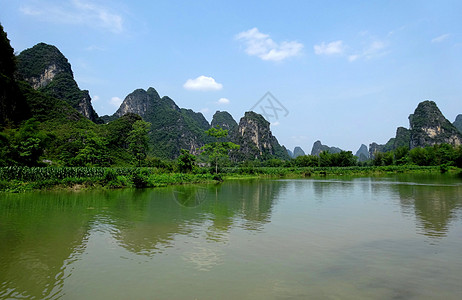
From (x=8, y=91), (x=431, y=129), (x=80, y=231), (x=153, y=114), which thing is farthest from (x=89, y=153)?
(x=431, y=129)

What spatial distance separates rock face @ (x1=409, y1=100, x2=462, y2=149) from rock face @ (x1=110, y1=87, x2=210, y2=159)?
76.6 m

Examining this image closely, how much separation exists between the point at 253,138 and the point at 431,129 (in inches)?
2383

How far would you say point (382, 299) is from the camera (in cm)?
418

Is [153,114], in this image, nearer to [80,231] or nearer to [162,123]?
[162,123]

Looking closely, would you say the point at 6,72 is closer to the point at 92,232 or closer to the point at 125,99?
the point at 92,232

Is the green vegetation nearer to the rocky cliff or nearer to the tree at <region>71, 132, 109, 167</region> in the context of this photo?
the tree at <region>71, 132, 109, 167</region>

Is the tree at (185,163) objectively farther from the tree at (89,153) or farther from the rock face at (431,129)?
the rock face at (431,129)

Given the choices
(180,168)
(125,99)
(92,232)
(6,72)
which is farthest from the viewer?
(125,99)

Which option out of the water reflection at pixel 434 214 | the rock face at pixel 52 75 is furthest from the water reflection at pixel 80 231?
the rock face at pixel 52 75

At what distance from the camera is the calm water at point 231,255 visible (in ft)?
14.9

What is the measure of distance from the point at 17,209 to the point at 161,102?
4519 inches

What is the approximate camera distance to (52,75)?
71688 millimetres

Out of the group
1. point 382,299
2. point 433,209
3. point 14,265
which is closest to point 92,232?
point 14,265

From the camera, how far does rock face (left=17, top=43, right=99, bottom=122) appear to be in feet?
225
